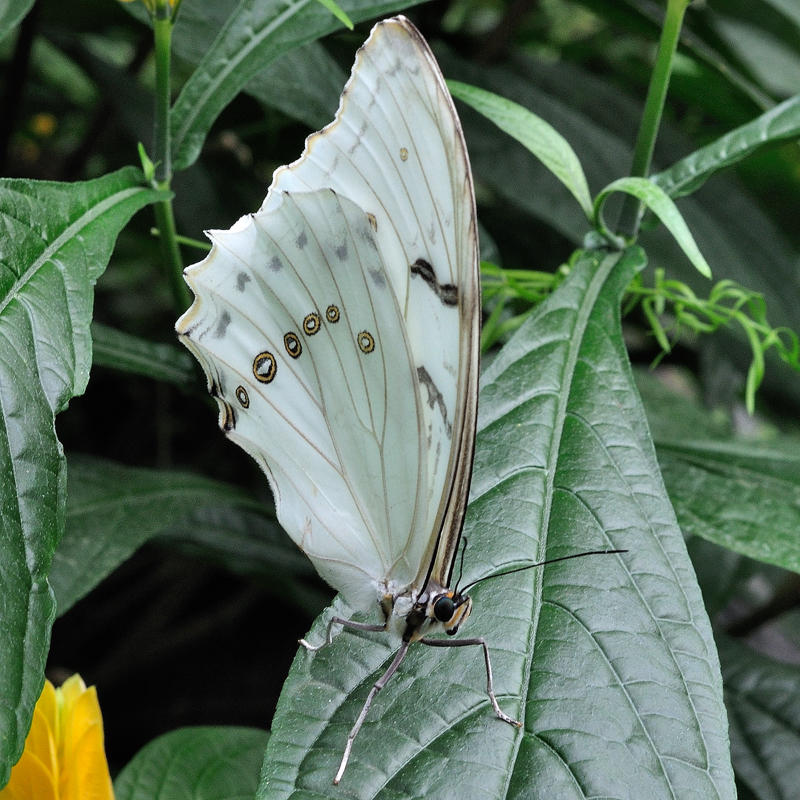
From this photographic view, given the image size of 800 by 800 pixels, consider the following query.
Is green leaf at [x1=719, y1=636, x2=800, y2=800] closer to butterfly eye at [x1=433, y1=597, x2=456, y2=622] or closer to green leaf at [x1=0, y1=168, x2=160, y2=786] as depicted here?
butterfly eye at [x1=433, y1=597, x2=456, y2=622]

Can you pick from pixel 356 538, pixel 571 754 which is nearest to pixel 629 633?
pixel 571 754

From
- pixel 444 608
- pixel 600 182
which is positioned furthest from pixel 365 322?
pixel 600 182

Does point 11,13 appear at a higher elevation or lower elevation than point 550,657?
higher

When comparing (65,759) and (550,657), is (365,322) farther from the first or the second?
(65,759)

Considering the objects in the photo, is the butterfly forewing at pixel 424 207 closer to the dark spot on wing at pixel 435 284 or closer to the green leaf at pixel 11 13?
the dark spot on wing at pixel 435 284

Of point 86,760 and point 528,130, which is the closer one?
point 86,760

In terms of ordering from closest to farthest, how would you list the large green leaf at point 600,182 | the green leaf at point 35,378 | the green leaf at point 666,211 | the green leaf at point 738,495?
the green leaf at point 35,378 < the green leaf at point 666,211 < the green leaf at point 738,495 < the large green leaf at point 600,182

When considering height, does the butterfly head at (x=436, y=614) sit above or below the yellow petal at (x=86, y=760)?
above

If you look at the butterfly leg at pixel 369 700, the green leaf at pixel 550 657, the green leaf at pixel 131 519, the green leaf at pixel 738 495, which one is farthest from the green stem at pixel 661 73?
the green leaf at pixel 131 519
